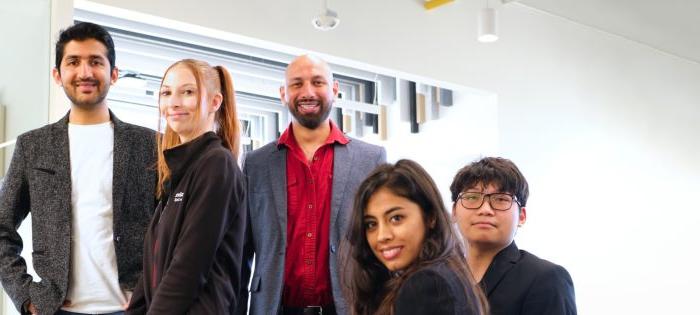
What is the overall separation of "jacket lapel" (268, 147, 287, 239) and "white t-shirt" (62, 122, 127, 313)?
21.6 inches

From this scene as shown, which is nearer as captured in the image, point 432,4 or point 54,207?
point 54,207

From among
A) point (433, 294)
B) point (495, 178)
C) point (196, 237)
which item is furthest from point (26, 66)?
point (433, 294)

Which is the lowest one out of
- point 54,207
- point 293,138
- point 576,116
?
point 54,207

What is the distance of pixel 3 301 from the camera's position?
312 centimetres

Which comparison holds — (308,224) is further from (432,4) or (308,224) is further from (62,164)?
(432,4)

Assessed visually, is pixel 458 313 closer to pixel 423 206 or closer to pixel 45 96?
pixel 423 206

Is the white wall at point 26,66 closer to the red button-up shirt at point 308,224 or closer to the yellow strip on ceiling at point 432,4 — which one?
the red button-up shirt at point 308,224

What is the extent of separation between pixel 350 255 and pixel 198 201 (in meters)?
0.44

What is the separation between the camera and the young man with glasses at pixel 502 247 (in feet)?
6.96

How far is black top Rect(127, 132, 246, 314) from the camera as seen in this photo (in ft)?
6.59

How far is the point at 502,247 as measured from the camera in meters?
2.32

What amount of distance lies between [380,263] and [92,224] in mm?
1022

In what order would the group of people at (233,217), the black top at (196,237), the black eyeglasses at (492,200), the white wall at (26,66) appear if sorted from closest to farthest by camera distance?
the group of people at (233,217)
the black top at (196,237)
the black eyeglasses at (492,200)
the white wall at (26,66)

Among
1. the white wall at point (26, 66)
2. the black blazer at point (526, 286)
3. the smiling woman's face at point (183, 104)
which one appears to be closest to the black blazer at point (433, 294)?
the black blazer at point (526, 286)
